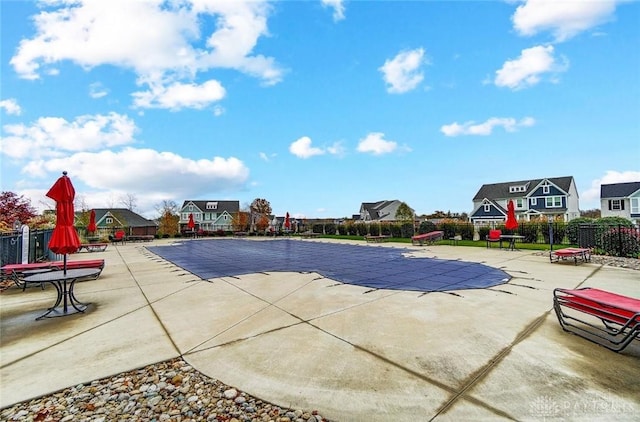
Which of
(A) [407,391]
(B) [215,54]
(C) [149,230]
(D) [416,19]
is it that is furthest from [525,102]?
(C) [149,230]

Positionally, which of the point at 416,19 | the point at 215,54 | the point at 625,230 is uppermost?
the point at 416,19

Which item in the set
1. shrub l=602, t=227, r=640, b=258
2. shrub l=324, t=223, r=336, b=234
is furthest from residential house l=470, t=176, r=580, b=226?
shrub l=602, t=227, r=640, b=258

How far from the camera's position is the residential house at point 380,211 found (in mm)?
56803

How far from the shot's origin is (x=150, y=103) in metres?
15.0

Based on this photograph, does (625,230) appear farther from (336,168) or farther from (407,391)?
(336,168)

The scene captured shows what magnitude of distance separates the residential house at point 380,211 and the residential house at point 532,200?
17.4m

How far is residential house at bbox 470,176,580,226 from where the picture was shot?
116ft

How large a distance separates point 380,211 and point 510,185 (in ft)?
75.1

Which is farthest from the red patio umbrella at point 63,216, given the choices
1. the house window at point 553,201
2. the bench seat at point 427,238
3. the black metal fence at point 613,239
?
the house window at point 553,201

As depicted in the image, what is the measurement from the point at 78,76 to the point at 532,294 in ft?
54.6

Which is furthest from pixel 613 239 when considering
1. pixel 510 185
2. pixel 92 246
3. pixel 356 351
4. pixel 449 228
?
pixel 510 185

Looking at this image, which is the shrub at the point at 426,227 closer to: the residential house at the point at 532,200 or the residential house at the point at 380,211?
the residential house at the point at 532,200

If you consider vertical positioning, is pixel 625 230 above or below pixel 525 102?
below

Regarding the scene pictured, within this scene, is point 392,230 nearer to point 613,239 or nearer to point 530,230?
point 530,230
